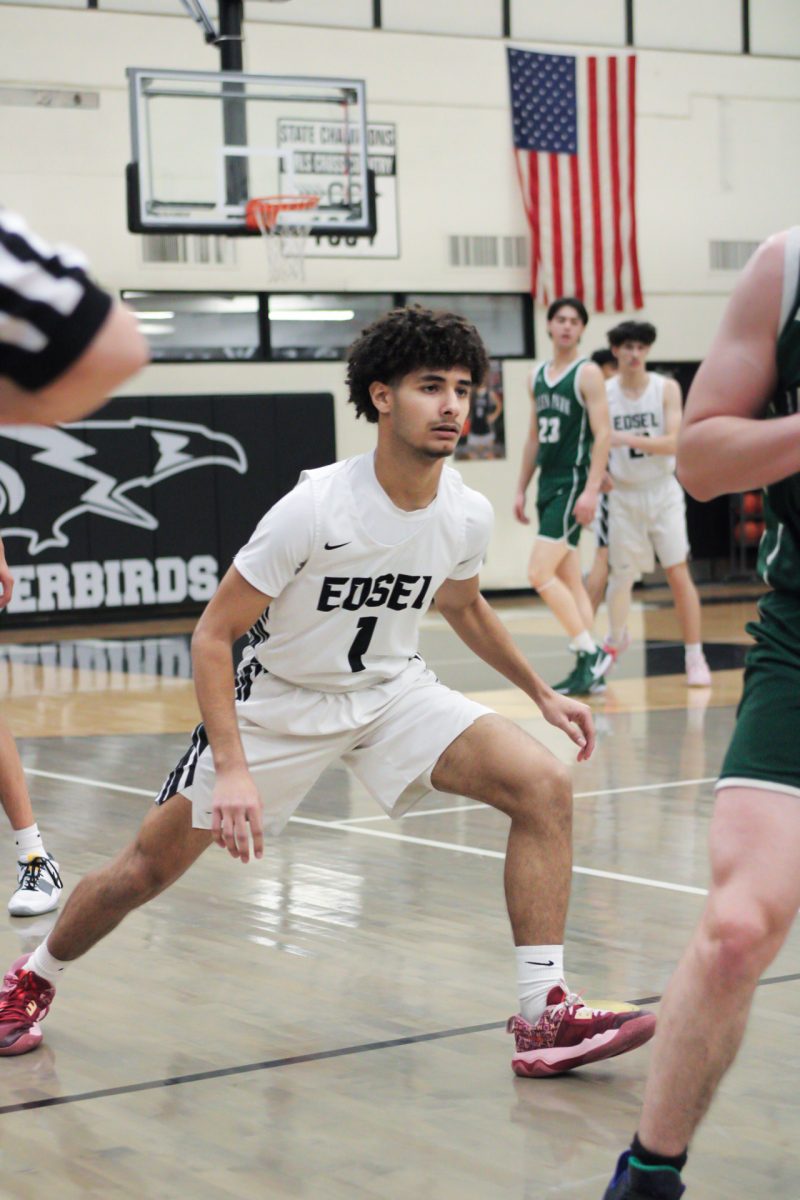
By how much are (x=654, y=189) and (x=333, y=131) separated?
413 centimetres

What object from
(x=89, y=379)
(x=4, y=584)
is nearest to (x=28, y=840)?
(x=4, y=584)

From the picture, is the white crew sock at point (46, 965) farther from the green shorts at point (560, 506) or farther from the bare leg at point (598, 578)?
the bare leg at point (598, 578)

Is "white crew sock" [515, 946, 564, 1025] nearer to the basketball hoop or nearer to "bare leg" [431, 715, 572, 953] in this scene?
"bare leg" [431, 715, 572, 953]

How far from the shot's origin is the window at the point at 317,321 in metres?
16.9

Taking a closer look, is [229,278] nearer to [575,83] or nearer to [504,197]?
[504,197]

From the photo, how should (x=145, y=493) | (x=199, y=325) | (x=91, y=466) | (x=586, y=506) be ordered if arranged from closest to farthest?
(x=586, y=506) < (x=91, y=466) < (x=145, y=493) < (x=199, y=325)

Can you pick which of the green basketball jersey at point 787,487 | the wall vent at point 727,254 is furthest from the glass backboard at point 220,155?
the green basketball jersey at point 787,487

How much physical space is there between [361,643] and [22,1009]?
109cm

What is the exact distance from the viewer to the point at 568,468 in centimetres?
948

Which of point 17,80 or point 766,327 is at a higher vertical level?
point 17,80

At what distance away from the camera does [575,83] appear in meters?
17.6

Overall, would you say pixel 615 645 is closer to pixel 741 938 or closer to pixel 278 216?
pixel 278 216

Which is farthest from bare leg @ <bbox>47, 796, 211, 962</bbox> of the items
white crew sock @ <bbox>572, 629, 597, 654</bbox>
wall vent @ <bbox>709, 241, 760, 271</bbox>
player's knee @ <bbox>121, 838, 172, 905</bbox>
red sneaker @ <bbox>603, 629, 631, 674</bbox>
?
wall vent @ <bbox>709, 241, 760, 271</bbox>

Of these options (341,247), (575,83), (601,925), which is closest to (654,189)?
(575,83)
